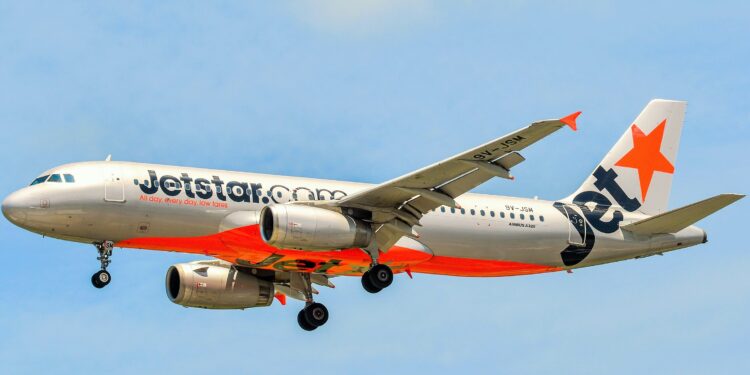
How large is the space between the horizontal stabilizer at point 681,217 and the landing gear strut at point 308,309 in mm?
10525

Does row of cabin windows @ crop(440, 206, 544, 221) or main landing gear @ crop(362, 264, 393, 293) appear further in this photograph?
row of cabin windows @ crop(440, 206, 544, 221)

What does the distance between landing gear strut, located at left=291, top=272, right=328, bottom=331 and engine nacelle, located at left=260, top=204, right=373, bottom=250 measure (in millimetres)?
4475

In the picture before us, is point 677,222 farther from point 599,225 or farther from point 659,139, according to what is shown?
point 659,139

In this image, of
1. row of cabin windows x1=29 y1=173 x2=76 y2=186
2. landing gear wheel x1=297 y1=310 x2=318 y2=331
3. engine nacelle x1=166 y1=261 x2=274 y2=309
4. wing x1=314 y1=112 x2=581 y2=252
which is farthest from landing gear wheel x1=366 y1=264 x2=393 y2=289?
row of cabin windows x1=29 y1=173 x2=76 y2=186

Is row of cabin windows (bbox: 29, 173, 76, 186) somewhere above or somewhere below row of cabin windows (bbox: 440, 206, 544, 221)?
above

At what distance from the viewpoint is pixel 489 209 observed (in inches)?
1773

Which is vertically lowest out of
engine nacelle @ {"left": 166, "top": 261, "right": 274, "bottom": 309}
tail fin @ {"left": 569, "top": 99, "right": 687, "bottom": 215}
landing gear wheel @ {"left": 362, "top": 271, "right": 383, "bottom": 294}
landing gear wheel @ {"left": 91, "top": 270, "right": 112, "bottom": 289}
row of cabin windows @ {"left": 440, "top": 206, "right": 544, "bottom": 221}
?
landing gear wheel @ {"left": 362, "top": 271, "right": 383, "bottom": 294}

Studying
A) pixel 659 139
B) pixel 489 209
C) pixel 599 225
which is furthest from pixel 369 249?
pixel 659 139

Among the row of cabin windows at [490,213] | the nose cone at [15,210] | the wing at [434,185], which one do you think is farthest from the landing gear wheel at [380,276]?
A: the nose cone at [15,210]

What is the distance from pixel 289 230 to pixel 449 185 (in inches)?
189

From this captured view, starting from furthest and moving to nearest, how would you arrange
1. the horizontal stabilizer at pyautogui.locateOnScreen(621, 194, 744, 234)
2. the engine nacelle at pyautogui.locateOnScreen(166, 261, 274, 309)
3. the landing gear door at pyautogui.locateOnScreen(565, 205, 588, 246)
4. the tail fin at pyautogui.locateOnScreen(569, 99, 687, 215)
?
the tail fin at pyautogui.locateOnScreen(569, 99, 687, 215)
the landing gear door at pyautogui.locateOnScreen(565, 205, 588, 246)
the engine nacelle at pyautogui.locateOnScreen(166, 261, 274, 309)
the horizontal stabilizer at pyautogui.locateOnScreen(621, 194, 744, 234)

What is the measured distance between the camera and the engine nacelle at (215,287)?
46.0 metres

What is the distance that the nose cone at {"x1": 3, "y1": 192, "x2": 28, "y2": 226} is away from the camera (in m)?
40.2

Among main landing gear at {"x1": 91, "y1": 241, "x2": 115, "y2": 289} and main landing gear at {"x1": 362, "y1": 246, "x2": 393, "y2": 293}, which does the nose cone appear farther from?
main landing gear at {"x1": 362, "y1": 246, "x2": 393, "y2": 293}
